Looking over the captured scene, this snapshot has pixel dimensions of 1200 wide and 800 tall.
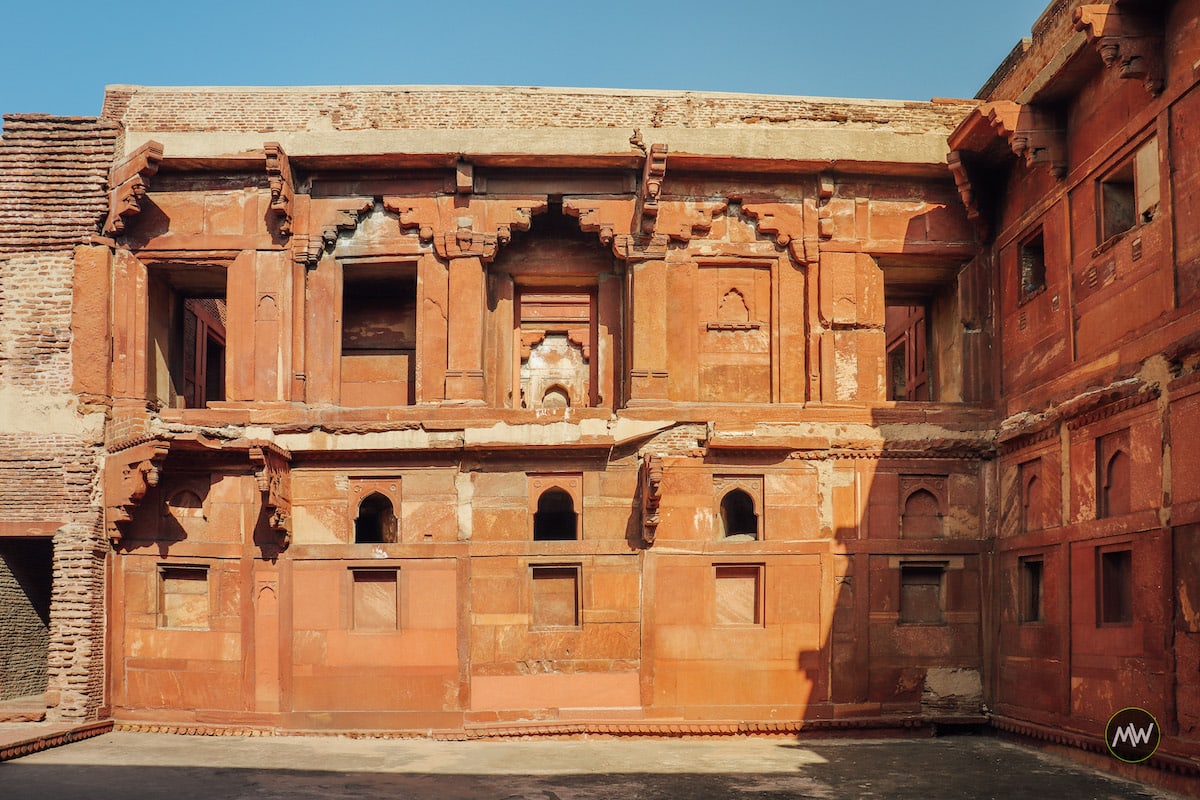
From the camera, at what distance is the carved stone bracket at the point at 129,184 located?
1375 cm

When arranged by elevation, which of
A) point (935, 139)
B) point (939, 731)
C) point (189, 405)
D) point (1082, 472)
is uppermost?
point (935, 139)

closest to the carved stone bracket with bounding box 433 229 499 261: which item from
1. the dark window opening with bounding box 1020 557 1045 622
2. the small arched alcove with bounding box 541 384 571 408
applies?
the small arched alcove with bounding box 541 384 571 408

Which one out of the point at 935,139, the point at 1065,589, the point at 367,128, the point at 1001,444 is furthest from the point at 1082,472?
the point at 367,128

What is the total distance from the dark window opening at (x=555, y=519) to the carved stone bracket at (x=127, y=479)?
4220 mm

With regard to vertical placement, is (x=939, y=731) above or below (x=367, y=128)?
below

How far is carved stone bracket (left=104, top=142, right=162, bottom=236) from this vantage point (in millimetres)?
13750

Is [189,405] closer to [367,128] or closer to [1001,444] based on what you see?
[367,128]

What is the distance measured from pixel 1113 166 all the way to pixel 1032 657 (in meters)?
4.96

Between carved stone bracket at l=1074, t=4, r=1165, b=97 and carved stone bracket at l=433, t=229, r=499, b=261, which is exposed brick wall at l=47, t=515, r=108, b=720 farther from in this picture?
carved stone bracket at l=1074, t=4, r=1165, b=97

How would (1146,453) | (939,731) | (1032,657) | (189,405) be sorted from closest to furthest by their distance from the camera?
(1146,453)
(1032,657)
(939,731)
(189,405)

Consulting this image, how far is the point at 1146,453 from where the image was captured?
10609 millimetres

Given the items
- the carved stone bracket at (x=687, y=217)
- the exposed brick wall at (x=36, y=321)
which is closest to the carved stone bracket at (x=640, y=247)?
the carved stone bracket at (x=687, y=217)

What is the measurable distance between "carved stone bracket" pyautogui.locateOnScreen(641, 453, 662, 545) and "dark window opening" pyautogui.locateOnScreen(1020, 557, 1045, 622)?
3.94 metres

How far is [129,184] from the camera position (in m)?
13.9
